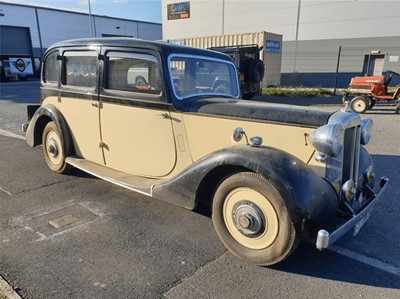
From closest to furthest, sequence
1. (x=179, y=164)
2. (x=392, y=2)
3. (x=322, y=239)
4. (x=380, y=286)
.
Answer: (x=322, y=239)
(x=380, y=286)
(x=179, y=164)
(x=392, y=2)

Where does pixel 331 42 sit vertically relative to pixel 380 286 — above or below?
above

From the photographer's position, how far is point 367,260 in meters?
2.74

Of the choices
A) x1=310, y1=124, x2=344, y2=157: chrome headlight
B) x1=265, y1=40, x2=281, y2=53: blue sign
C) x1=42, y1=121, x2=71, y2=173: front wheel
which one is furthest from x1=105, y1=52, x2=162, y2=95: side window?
x1=265, y1=40, x2=281, y2=53: blue sign

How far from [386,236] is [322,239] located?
133cm

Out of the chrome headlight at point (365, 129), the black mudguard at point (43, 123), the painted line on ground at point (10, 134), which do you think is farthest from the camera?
the painted line on ground at point (10, 134)

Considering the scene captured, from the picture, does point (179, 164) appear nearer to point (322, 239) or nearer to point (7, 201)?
point (322, 239)

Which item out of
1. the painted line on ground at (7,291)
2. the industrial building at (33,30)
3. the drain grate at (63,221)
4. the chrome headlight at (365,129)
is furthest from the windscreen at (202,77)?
the industrial building at (33,30)

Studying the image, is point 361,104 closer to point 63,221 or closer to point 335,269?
point 335,269

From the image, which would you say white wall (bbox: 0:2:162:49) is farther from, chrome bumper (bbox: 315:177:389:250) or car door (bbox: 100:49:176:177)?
chrome bumper (bbox: 315:177:389:250)

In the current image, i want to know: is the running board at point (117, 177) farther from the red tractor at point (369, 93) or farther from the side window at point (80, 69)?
the red tractor at point (369, 93)

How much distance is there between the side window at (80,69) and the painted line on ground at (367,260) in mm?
3259

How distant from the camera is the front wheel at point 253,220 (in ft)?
8.06

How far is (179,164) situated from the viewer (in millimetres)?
3367

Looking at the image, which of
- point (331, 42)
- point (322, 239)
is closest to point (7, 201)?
point (322, 239)
